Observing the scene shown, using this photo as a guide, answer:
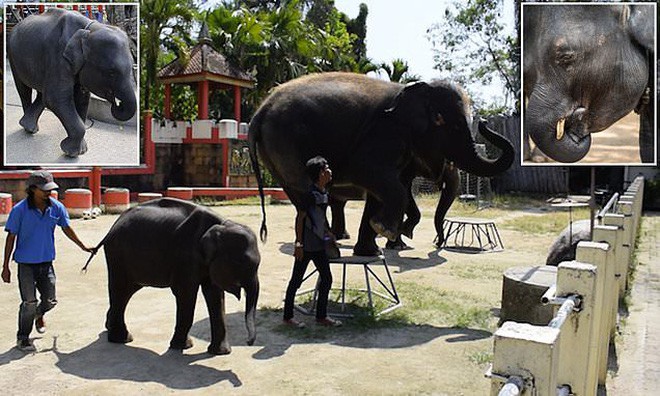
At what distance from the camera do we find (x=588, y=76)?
283 inches

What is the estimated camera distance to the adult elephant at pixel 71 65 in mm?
7168

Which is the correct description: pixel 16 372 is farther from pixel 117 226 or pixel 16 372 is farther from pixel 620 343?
pixel 620 343

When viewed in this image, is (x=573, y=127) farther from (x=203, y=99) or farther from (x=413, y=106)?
(x=203, y=99)

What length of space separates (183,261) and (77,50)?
3.91 meters

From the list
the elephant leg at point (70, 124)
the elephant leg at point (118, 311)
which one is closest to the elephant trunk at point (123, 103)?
the elephant leg at point (70, 124)

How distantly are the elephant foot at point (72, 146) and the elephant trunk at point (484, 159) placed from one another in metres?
4.57

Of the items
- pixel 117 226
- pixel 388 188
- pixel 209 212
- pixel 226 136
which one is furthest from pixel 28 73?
pixel 226 136

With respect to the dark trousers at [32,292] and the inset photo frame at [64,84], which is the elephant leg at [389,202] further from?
the inset photo frame at [64,84]

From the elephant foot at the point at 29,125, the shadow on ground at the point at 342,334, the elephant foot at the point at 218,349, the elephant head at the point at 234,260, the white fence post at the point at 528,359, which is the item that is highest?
the elephant foot at the point at 29,125

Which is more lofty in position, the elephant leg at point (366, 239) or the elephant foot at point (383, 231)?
the elephant foot at point (383, 231)

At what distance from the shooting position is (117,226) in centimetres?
480

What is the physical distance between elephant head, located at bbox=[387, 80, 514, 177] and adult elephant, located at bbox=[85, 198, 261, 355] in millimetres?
2213

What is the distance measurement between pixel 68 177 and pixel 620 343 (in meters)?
12.8

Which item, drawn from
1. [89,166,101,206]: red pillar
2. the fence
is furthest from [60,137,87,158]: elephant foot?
[89,166,101,206]: red pillar
